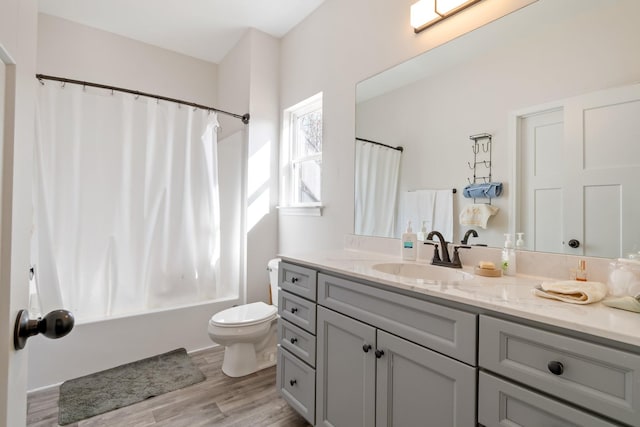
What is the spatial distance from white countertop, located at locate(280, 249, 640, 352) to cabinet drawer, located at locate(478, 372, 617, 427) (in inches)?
7.6

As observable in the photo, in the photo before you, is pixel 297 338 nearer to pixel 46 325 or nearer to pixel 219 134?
pixel 46 325

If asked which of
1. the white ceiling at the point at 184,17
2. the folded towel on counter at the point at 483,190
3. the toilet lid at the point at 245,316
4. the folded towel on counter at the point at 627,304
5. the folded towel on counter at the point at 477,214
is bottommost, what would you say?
the toilet lid at the point at 245,316

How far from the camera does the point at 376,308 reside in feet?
3.85

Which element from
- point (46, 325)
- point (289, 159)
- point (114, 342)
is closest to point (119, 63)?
point (289, 159)

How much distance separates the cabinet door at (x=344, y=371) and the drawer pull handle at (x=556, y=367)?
0.57 metres

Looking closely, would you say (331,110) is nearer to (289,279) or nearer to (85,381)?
(289,279)

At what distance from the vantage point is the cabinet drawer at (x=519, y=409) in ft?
2.31

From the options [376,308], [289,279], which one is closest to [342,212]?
[289,279]

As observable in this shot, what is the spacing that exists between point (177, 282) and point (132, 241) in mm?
476

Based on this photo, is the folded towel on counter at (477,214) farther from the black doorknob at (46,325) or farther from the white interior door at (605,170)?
the black doorknob at (46,325)

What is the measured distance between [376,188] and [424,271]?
2.14 feet

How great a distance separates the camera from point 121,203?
7.37 feet

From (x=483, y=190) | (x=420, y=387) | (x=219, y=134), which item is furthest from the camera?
(x=219, y=134)

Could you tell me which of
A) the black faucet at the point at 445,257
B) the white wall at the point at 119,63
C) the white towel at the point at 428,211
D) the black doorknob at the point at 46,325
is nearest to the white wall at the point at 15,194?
the black doorknob at the point at 46,325
